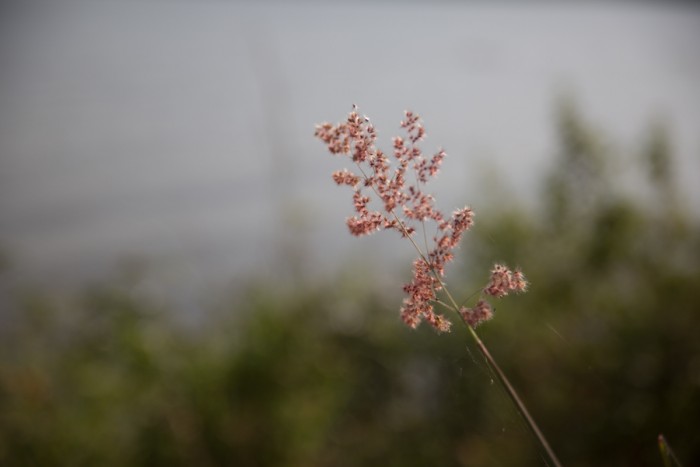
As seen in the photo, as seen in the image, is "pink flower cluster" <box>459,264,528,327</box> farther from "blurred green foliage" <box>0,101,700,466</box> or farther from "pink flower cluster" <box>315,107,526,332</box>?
"blurred green foliage" <box>0,101,700,466</box>

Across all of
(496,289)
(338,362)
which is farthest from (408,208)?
(338,362)

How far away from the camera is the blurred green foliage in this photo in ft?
19.2

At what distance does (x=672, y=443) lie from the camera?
384cm

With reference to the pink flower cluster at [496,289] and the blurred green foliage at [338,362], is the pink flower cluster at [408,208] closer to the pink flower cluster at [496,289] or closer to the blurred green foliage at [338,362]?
the pink flower cluster at [496,289]

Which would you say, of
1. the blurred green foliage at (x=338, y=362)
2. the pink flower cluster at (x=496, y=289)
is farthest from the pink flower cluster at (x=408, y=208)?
the blurred green foliage at (x=338, y=362)

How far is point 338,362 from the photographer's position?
7863mm

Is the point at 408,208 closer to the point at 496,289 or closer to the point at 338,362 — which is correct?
the point at 496,289

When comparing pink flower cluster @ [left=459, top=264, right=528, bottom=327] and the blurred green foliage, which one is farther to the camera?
the blurred green foliage

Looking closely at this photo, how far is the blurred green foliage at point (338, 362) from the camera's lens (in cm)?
585

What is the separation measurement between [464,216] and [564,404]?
5436 millimetres

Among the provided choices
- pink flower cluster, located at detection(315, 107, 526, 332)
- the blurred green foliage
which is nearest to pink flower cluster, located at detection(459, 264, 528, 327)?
pink flower cluster, located at detection(315, 107, 526, 332)

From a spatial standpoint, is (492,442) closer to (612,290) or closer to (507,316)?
(507,316)

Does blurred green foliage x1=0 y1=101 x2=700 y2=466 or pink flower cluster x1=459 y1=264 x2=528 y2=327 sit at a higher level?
blurred green foliage x1=0 y1=101 x2=700 y2=466

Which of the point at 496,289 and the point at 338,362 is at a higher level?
the point at 338,362
